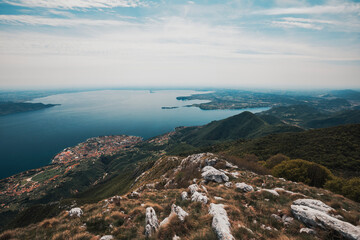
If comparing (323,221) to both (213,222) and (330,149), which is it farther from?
(330,149)

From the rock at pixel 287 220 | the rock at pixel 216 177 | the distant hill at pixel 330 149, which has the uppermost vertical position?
the rock at pixel 287 220

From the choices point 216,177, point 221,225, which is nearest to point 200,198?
point 221,225

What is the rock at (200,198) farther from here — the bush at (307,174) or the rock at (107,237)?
the bush at (307,174)

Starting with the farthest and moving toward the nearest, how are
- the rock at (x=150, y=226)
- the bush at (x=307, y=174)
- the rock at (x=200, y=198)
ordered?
1. the bush at (x=307, y=174)
2. the rock at (x=200, y=198)
3. the rock at (x=150, y=226)

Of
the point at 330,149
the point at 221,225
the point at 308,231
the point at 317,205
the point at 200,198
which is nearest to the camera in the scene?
the point at 221,225

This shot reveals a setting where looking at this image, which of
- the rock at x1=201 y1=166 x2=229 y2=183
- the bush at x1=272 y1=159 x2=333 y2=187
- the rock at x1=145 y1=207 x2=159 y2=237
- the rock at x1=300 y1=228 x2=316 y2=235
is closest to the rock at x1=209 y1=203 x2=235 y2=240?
the rock at x1=145 y1=207 x2=159 y2=237

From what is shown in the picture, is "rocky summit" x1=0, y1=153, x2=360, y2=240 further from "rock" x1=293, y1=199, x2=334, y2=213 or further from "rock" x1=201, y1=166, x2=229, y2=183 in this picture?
"rock" x1=201, y1=166, x2=229, y2=183

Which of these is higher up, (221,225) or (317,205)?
(221,225)

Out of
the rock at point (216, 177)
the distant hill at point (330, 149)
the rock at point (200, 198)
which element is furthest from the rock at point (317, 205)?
the distant hill at point (330, 149)

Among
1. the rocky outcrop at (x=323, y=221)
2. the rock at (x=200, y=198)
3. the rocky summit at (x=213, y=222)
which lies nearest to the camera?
the rocky outcrop at (x=323, y=221)
